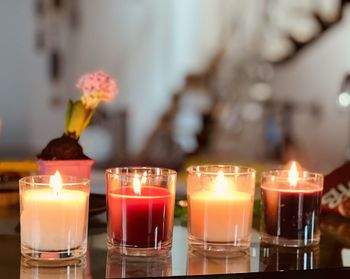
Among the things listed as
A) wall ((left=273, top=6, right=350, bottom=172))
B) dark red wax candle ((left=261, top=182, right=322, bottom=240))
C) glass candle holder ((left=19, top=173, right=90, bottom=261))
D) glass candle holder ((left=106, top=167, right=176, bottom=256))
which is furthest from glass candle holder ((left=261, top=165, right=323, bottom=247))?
wall ((left=273, top=6, right=350, bottom=172))

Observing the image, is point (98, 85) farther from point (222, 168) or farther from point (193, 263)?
point (193, 263)

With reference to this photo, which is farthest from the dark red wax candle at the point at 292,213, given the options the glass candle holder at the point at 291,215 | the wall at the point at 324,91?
the wall at the point at 324,91

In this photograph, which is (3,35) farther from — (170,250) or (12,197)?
(170,250)

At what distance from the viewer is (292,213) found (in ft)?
3.27

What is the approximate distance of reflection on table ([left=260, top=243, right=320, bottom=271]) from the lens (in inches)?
34.1

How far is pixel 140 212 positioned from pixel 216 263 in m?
0.12

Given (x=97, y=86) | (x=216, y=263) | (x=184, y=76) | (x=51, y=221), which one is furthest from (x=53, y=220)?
(x=184, y=76)

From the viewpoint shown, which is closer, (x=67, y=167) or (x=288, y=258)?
(x=288, y=258)

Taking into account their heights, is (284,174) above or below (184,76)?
below

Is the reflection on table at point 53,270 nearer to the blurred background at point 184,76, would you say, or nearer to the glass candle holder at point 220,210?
the glass candle holder at point 220,210

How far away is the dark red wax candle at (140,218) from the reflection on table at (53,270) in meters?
0.07

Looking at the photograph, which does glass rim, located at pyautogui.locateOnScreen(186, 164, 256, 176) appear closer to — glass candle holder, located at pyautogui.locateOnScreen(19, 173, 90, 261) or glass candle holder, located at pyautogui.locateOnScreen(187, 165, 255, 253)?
glass candle holder, located at pyautogui.locateOnScreen(187, 165, 255, 253)

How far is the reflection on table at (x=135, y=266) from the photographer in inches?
32.1

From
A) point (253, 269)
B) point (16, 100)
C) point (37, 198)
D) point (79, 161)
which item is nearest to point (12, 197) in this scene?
point (79, 161)
